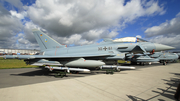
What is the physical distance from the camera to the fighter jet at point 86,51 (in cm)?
746

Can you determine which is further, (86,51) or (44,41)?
(44,41)

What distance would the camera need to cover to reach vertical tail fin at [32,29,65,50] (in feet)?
32.5

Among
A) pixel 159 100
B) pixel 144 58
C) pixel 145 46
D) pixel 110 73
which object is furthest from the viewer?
pixel 144 58

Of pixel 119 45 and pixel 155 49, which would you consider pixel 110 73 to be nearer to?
pixel 119 45

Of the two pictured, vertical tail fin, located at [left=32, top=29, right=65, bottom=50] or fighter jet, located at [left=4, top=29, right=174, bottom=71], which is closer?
fighter jet, located at [left=4, top=29, right=174, bottom=71]

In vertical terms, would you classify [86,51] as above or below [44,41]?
below

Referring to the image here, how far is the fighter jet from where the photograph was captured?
24.5 ft

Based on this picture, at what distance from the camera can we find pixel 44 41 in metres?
9.98

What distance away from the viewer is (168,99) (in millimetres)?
3158

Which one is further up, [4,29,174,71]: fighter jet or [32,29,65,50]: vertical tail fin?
[32,29,65,50]: vertical tail fin

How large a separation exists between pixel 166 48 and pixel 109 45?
17.8 ft

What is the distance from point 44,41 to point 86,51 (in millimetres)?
5274

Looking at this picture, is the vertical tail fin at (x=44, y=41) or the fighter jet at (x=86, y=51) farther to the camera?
the vertical tail fin at (x=44, y=41)

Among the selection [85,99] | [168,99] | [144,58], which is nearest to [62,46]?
[85,99]
